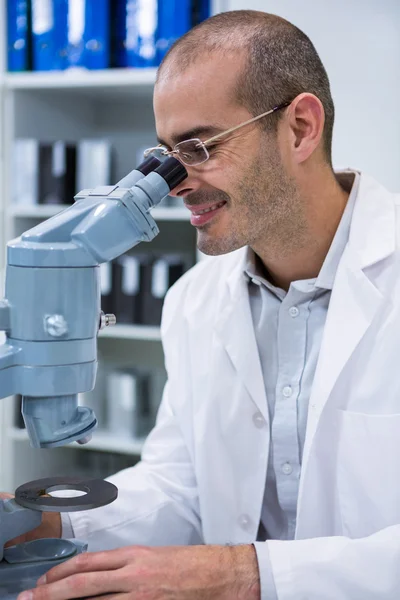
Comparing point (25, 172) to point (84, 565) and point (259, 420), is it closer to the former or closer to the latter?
point (259, 420)

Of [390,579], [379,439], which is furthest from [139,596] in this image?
[379,439]

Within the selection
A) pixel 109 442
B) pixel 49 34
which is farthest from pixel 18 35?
pixel 109 442

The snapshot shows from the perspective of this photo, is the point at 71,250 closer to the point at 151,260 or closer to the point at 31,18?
the point at 151,260

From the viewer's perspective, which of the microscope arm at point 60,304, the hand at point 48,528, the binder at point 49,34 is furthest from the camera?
the binder at point 49,34

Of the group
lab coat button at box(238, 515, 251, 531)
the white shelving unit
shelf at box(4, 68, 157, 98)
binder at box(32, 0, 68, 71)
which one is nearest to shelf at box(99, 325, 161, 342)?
the white shelving unit

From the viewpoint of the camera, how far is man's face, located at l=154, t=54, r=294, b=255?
1.21m

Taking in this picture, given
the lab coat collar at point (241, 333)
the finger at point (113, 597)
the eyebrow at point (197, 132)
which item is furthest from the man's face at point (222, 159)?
the finger at point (113, 597)

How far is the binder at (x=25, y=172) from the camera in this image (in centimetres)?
247

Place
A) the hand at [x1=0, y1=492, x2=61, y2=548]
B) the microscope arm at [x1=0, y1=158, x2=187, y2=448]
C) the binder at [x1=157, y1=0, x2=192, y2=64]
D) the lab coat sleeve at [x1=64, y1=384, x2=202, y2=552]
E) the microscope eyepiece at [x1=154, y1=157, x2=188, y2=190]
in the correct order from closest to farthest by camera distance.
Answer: the microscope arm at [x1=0, y1=158, x2=187, y2=448] → the microscope eyepiece at [x1=154, y1=157, x2=188, y2=190] → the hand at [x1=0, y1=492, x2=61, y2=548] → the lab coat sleeve at [x1=64, y1=384, x2=202, y2=552] → the binder at [x1=157, y1=0, x2=192, y2=64]

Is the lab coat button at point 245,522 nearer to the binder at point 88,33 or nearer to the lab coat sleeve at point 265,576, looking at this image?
the lab coat sleeve at point 265,576

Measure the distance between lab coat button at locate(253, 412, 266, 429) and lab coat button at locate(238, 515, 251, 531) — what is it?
167mm

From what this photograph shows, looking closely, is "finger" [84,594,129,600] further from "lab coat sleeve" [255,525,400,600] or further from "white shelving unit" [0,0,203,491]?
"white shelving unit" [0,0,203,491]

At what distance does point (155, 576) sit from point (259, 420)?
51 centimetres

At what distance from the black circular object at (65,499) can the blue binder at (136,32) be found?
65.3 inches
